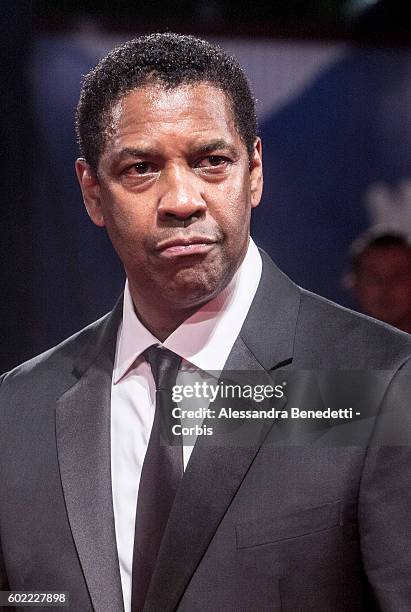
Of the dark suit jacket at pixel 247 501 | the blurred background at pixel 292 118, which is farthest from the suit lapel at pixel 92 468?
the blurred background at pixel 292 118

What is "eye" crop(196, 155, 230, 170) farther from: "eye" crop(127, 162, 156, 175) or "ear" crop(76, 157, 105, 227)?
"ear" crop(76, 157, 105, 227)

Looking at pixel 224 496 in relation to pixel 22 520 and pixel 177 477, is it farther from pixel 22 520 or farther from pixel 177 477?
pixel 22 520

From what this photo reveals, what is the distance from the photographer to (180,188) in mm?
1073

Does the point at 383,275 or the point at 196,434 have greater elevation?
the point at 383,275

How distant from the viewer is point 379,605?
3.30 feet

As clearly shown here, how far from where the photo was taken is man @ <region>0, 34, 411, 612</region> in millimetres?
1039

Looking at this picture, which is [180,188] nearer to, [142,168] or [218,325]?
[142,168]

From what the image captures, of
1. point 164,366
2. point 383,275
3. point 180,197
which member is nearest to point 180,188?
point 180,197

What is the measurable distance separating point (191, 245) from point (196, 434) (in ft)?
0.85

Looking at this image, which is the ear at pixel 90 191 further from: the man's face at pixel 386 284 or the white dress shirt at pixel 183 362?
the man's face at pixel 386 284

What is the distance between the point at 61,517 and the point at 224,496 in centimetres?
24

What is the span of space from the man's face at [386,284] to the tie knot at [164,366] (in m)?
0.30

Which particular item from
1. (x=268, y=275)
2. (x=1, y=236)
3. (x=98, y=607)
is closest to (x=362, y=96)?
(x=268, y=275)

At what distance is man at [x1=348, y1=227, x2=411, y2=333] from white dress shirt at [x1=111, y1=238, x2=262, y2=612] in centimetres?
17
